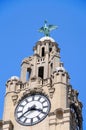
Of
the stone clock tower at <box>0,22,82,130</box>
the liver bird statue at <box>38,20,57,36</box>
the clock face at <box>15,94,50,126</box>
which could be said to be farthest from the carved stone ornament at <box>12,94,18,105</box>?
the liver bird statue at <box>38,20,57,36</box>

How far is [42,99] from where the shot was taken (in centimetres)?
5462

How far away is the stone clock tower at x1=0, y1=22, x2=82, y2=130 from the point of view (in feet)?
171

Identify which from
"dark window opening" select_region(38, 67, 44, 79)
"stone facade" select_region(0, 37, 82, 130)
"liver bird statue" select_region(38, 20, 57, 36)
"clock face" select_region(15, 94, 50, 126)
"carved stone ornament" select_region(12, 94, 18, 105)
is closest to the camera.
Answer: "stone facade" select_region(0, 37, 82, 130)

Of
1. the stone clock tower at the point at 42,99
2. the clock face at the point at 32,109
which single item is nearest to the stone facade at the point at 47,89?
the stone clock tower at the point at 42,99

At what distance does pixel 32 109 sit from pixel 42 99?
132 cm

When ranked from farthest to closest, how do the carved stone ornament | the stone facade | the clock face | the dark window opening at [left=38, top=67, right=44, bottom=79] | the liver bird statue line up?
the liver bird statue, the dark window opening at [left=38, top=67, right=44, bottom=79], the carved stone ornament, the clock face, the stone facade

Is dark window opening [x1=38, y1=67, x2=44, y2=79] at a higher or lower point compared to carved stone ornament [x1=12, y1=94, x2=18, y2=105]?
higher

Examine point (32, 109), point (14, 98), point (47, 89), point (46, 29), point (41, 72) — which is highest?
point (46, 29)

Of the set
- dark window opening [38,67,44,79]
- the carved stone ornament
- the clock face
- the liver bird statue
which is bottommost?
the clock face

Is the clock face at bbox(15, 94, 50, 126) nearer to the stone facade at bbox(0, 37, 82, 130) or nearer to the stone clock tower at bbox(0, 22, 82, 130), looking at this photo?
Answer: the stone clock tower at bbox(0, 22, 82, 130)

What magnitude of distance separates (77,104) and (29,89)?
4.30 metres

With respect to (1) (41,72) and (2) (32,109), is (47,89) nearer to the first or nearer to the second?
(2) (32,109)

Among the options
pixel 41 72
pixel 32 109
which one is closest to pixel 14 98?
pixel 32 109

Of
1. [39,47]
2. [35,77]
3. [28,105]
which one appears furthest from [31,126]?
[39,47]
